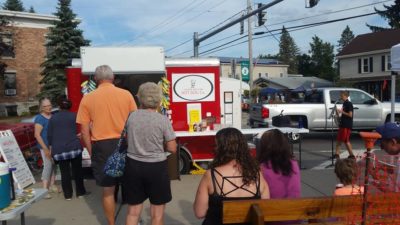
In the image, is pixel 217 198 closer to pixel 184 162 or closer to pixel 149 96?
pixel 149 96

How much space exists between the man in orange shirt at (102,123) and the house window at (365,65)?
46628mm

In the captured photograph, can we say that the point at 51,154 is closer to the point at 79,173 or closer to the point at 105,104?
the point at 79,173

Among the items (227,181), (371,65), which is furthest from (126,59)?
(371,65)

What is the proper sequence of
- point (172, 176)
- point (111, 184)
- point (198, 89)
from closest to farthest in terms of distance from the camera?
1. point (111, 184)
2. point (172, 176)
3. point (198, 89)

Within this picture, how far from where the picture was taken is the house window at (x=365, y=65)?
4781cm

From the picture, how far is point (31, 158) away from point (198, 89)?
448cm

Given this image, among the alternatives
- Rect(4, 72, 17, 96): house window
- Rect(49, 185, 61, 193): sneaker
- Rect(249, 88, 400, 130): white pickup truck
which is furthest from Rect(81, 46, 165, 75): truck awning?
Rect(4, 72, 17, 96): house window

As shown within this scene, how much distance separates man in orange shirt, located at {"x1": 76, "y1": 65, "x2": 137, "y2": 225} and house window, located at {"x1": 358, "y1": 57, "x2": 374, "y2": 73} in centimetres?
4663

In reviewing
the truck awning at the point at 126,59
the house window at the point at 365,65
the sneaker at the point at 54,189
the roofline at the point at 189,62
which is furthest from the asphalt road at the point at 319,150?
the house window at the point at 365,65

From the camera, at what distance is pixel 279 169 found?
148 inches

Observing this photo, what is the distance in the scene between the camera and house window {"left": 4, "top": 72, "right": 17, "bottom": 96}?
1561 inches

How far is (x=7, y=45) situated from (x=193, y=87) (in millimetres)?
29538

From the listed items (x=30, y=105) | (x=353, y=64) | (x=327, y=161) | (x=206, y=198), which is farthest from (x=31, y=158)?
(x=353, y=64)

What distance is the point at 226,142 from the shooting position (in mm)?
3441
